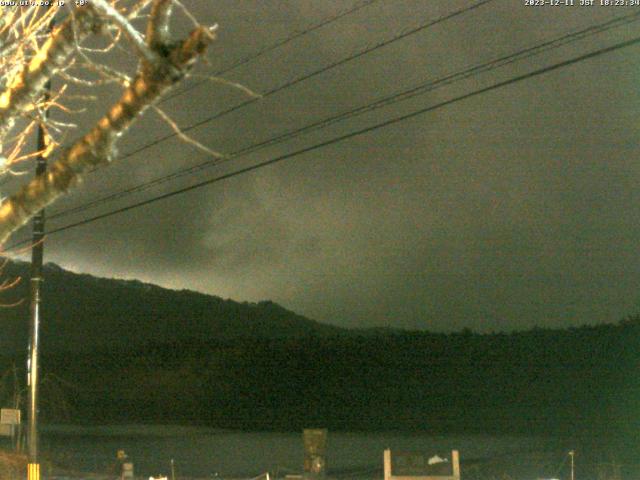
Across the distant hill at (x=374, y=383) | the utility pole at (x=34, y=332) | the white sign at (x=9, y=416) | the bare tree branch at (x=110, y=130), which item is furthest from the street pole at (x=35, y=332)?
the distant hill at (x=374, y=383)

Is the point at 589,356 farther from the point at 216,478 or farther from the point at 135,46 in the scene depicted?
the point at 135,46

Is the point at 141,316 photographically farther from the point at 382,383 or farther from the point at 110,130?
the point at 110,130

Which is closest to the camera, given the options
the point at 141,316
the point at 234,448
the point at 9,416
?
the point at 9,416

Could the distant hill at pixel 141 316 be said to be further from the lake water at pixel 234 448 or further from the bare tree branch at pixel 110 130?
the bare tree branch at pixel 110 130

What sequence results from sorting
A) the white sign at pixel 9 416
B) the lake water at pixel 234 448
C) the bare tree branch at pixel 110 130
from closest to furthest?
the bare tree branch at pixel 110 130 < the white sign at pixel 9 416 < the lake water at pixel 234 448

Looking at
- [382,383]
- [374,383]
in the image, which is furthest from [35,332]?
[374,383]

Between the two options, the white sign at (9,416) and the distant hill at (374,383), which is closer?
the white sign at (9,416)
